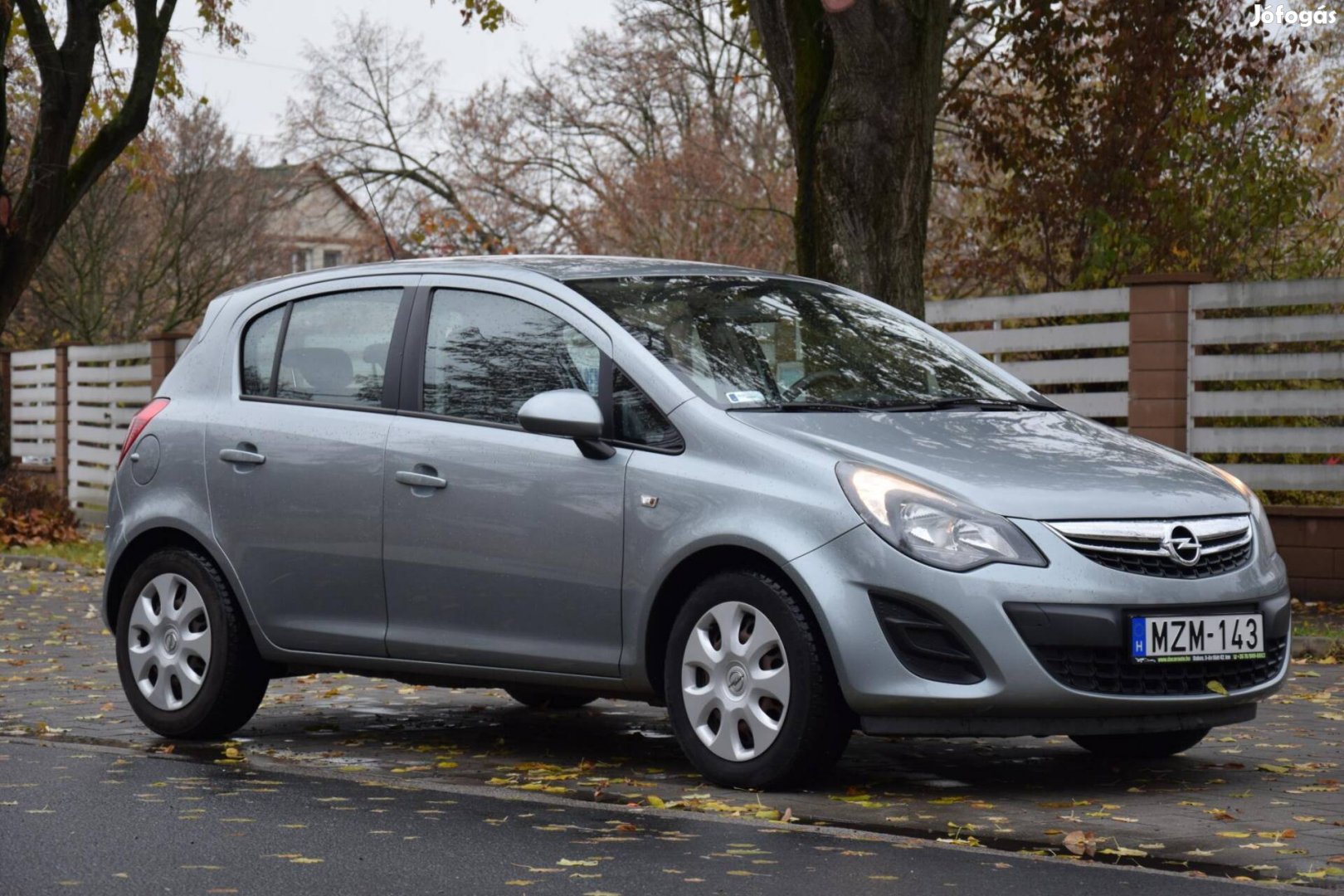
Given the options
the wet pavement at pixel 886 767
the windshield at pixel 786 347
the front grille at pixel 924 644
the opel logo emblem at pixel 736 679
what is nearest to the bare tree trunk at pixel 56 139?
the wet pavement at pixel 886 767

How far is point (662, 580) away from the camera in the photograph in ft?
21.8

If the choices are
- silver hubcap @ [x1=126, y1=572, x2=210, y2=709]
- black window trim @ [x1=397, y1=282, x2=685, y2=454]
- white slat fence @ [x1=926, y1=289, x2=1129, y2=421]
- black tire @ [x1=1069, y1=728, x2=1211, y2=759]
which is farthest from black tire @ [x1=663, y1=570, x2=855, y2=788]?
white slat fence @ [x1=926, y1=289, x2=1129, y2=421]

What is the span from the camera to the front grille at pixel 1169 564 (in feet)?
20.2

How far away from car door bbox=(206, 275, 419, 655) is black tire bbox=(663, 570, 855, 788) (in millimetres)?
1433

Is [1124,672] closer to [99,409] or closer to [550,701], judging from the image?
[550,701]

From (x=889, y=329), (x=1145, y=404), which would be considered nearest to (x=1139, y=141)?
(x=1145, y=404)

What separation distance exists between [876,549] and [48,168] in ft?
54.7

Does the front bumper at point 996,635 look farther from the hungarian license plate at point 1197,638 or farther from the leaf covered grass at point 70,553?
the leaf covered grass at point 70,553

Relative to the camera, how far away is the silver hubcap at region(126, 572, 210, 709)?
7.97m

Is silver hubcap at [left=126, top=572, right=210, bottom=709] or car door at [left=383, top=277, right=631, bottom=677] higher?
car door at [left=383, top=277, right=631, bottom=677]

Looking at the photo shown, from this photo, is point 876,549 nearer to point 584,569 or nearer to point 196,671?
point 584,569

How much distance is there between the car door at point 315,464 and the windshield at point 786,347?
924mm

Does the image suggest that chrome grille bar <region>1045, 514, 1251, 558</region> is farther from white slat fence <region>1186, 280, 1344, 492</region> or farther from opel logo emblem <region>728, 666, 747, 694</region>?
white slat fence <region>1186, 280, 1344, 492</region>

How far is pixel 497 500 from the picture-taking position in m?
7.08
